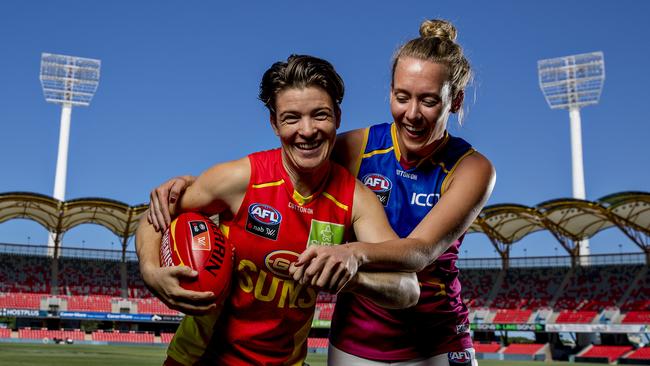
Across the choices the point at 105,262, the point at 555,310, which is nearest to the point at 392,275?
the point at 555,310

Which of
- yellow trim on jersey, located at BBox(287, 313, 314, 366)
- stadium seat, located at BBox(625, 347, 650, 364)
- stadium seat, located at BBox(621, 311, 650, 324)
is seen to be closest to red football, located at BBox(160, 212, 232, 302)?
yellow trim on jersey, located at BBox(287, 313, 314, 366)

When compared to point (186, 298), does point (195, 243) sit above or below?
above

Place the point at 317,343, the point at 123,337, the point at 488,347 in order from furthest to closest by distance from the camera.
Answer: the point at 123,337 → the point at 317,343 → the point at 488,347

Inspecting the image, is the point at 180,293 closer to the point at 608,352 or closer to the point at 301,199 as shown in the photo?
the point at 301,199

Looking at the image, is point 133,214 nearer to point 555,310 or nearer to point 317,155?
point 555,310

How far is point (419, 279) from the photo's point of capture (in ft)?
15.2

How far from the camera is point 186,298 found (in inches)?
141

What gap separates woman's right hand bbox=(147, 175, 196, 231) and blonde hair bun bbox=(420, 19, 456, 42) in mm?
1846

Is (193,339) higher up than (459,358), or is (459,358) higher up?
(193,339)

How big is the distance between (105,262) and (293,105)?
183 feet

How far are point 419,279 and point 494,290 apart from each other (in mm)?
50403

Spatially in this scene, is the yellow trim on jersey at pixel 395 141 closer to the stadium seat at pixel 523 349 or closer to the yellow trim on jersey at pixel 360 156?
the yellow trim on jersey at pixel 360 156

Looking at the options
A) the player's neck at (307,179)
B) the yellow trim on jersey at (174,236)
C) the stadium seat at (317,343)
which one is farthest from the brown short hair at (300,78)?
the stadium seat at (317,343)

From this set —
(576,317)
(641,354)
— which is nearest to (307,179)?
(641,354)
